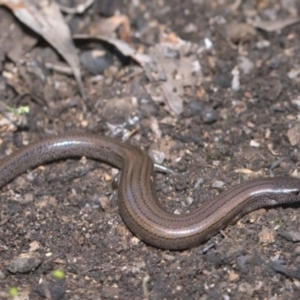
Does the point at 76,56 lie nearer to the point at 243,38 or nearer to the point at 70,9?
the point at 70,9

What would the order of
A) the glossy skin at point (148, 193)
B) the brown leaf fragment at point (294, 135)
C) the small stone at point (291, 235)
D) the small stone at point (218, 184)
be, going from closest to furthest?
the small stone at point (291, 235)
the glossy skin at point (148, 193)
the small stone at point (218, 184)
the brown leaf fragment at point (294, 135)

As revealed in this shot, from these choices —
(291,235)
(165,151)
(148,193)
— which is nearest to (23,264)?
(148,193)

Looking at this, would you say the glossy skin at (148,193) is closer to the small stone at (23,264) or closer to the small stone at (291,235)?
the small stone at (291,235)

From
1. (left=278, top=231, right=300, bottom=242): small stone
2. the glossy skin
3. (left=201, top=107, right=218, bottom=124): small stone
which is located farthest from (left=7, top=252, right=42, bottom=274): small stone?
(left=201, top=107, right=218, bottom=124): small stone

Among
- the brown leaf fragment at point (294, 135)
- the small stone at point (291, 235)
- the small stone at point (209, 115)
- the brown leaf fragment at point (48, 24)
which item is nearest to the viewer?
the small stone at point (291, 235)

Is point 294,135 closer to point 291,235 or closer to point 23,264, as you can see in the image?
point 291,235

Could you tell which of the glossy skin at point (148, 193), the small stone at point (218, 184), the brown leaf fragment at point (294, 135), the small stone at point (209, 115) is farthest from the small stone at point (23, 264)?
the brown leaf fragment at point (294, 135)

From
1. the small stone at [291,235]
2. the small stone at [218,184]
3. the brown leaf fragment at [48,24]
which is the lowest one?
the small stone at [291,235]
